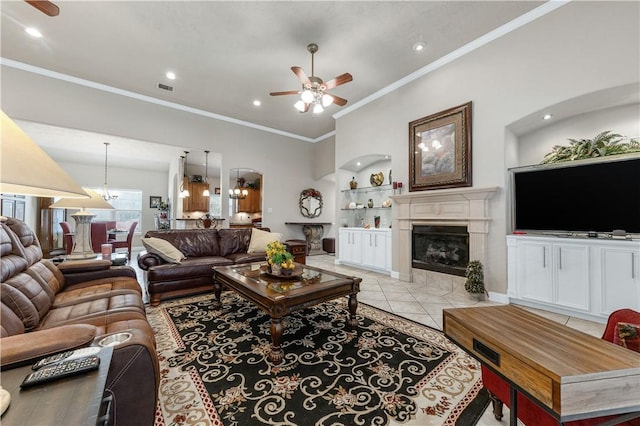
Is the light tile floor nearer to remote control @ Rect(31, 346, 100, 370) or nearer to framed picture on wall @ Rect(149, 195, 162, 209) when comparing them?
remote control @ Rect(31, 346, 100, 370)

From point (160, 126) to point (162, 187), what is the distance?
5.07m

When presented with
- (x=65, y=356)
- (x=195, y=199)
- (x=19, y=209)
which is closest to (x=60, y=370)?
(x=65, y=356)

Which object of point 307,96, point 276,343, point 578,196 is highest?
point 307,96

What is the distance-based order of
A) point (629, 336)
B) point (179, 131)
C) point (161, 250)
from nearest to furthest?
1. point (629, 336)
2. point (161, 250)
3. point (179, 131)

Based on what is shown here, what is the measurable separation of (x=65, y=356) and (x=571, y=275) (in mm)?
4217

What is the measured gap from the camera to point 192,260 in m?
3.69

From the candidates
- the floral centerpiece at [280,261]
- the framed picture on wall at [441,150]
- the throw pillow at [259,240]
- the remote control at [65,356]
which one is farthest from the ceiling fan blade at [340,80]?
the remote control at [65,356]

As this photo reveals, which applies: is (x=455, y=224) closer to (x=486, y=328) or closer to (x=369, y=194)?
(x=369, y=194)

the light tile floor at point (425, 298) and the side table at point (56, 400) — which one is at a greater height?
the side table at point (56, 400)

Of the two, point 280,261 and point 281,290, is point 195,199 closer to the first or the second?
point 280,261

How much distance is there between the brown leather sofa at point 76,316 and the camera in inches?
38.5

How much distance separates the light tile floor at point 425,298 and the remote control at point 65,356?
2.66m

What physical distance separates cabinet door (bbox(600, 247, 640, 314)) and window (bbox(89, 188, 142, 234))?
37.1 ft

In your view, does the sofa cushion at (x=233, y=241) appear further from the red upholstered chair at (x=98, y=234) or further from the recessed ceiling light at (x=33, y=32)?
the red upholstered chair at (x=98, y=234)
